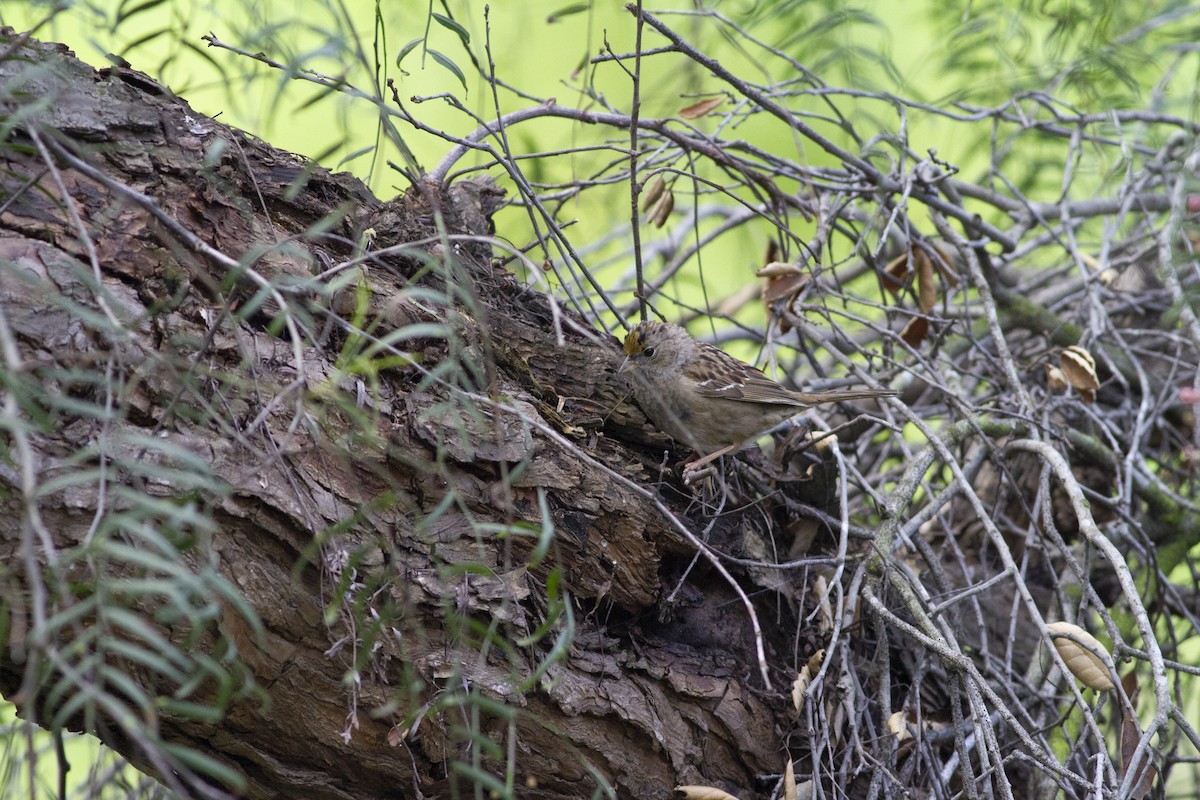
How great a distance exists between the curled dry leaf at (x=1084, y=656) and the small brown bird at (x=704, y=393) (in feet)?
2.81

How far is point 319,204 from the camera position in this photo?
221cm

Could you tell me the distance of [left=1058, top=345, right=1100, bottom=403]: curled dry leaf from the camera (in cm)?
306

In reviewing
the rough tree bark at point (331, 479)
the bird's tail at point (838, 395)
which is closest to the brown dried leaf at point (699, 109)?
the bird's tail at point (838, 395)

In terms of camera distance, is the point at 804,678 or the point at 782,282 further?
the point at 782,282

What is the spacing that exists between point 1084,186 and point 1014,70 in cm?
79

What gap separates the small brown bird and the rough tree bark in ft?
0.82

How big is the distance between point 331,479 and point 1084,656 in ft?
5.46

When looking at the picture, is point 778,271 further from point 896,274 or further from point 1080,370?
point 1080,370

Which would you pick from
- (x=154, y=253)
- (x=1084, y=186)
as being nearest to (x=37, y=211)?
(x=154, y=253)

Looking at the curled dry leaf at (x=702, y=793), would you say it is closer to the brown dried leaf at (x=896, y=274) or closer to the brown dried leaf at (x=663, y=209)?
the brown dried leaf at (x=663, y=209)

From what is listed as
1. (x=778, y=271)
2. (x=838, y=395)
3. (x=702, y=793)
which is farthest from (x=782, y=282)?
(x=702, y=793)

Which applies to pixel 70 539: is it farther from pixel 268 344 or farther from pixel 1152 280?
pixel 1152 280

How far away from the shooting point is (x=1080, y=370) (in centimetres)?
309

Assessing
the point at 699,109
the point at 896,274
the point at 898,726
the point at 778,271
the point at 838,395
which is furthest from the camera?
the point at 896,274
